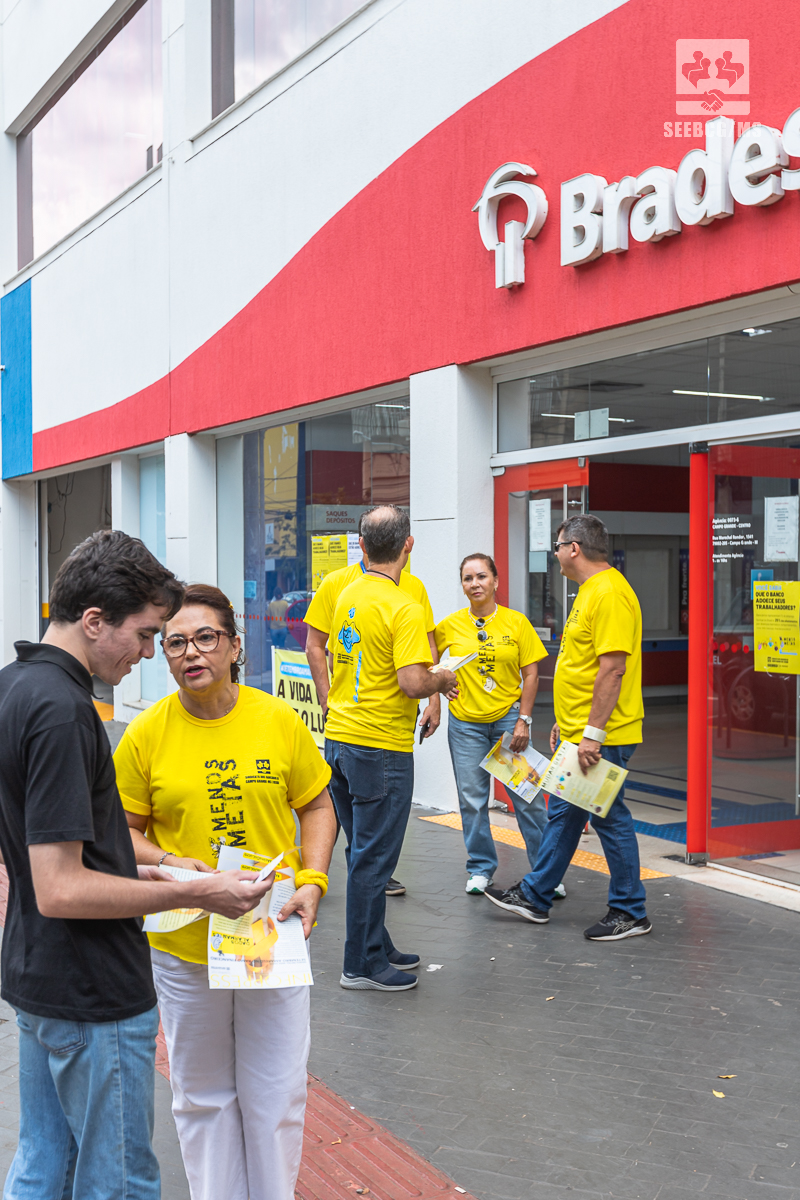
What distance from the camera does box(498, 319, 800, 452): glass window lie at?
626 centimetres

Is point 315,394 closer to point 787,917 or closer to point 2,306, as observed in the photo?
point 787,917

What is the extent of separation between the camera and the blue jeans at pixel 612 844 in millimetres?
5469

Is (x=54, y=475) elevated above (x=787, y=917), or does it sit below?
above

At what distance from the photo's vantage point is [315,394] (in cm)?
991

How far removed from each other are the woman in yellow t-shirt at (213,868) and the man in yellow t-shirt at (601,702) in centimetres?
277

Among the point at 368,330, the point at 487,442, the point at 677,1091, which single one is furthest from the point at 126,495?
the point at 677,1091

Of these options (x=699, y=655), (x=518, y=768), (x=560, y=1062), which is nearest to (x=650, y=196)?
(x=699, y=655)

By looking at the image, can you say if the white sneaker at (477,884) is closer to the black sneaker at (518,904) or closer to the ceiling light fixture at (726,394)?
the black sneaker at (518,904)

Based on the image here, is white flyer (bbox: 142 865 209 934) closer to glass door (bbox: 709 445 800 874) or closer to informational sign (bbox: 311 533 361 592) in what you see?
glass door (bbox: 709 445 800 874)

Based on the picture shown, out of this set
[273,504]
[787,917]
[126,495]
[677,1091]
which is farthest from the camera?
[126,495]

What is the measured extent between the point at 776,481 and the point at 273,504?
604 cm

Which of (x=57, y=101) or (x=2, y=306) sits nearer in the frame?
(x=57, y=101)

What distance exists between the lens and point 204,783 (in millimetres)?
2754

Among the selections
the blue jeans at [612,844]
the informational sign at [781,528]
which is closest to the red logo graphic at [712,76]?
the informational sign at [781,528]
